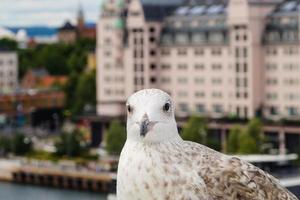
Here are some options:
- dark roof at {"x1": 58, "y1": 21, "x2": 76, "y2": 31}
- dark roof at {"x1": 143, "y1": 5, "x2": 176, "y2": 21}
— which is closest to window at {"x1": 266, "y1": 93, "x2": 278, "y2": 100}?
dark roof at {"x1": 143, "y1": 5, "x2": 176, "y2": 21}

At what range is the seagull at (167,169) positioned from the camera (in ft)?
4.46

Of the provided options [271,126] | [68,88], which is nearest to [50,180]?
[271,126]

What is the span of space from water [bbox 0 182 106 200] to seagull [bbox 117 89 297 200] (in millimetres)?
15348

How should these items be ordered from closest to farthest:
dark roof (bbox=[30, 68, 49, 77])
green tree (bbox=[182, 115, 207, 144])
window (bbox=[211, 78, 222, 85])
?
green tree (bbox=[182, 115, 207, 144]) → window (bbox=[211, 78, 222, 85]) → dark roof (bbox=[30, 68, 49, 77])

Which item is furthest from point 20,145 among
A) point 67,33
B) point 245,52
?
point 67,33

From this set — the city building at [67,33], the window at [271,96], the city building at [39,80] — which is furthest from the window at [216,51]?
the city building at [67,33]

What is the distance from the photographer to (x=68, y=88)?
90.7 ft

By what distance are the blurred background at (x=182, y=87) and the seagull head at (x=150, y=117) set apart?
16017 mm

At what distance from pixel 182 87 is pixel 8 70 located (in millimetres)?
10642

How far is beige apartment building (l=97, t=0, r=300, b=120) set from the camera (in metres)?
21.2

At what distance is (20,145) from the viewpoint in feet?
68.5

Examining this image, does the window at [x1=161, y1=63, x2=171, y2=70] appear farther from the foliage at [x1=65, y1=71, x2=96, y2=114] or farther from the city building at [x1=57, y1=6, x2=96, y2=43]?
the city building at [x1=57, y1=6, x2=96, y2=43]

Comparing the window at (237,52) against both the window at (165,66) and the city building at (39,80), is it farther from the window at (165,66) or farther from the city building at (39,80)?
the city building at (39,80)

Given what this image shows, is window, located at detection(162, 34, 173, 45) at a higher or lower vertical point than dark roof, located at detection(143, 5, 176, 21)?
lower
